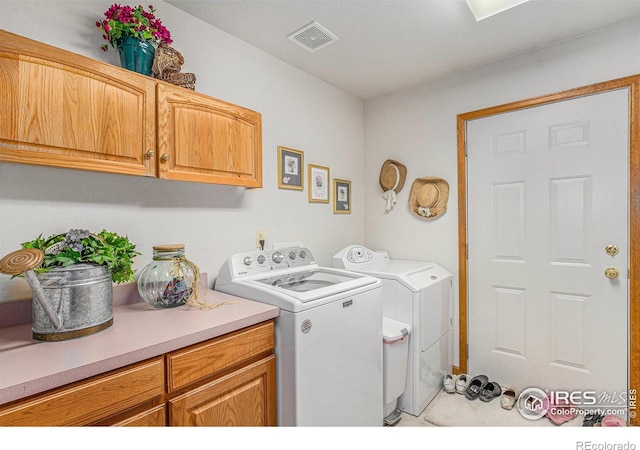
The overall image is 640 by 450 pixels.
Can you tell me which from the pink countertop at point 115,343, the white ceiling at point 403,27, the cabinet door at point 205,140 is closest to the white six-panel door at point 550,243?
the white ceiling at point 403,27

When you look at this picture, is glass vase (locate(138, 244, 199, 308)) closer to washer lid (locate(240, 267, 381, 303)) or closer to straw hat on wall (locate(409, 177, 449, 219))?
washer lid (locate(240, 267, 381, 303))

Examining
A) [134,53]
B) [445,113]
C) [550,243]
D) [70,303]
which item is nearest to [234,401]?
[70,303]

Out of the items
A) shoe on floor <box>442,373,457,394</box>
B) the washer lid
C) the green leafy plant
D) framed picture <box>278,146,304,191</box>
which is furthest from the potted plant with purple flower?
shoe on floor <box>442,373,457,394</box>

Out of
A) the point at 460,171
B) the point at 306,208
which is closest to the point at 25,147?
the point at 306,208

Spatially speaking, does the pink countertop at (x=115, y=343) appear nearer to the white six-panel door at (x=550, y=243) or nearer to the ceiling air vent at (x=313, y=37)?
the ceiling air vent at (x=313, y=37)

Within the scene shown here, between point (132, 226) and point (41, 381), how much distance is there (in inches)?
33.8

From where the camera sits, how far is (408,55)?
7.36 feet

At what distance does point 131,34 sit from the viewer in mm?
1357

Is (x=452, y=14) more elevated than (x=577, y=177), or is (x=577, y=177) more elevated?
(x=452, y=14)

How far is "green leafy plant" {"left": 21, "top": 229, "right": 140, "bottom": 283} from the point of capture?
107 centimetres

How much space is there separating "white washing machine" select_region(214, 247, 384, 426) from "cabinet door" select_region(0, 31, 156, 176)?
2.54ft

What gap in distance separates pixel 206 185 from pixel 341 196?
1.28 metres
